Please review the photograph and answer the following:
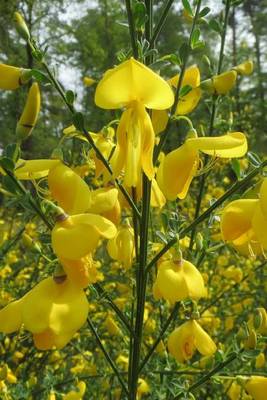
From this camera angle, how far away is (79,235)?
0.80 metres

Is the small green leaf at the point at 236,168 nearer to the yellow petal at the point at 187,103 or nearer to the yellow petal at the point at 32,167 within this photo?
the yellow petal at the point at 187,103

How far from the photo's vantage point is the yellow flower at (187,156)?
929 millimetres

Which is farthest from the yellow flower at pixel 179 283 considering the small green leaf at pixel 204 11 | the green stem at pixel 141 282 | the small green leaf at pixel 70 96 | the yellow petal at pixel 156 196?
the small green leaf at pixel 204 11

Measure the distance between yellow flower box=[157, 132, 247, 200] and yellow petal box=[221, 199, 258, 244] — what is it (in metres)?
0.10

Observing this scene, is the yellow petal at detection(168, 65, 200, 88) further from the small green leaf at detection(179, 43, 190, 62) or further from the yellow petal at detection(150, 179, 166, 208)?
the yellow petal at detection(150, 179, 166, 208)

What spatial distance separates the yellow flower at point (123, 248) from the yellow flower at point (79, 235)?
1.08ft

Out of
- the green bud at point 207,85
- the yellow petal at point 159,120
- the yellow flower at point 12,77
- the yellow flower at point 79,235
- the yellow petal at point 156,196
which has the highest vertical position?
the yellow flower at point 12,77

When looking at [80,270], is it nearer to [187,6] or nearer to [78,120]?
[78,120]

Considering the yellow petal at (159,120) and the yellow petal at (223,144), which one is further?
the yellow petal at (159,120)

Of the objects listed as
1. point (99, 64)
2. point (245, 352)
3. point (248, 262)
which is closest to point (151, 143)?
point (245, 352)

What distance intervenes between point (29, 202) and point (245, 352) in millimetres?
581

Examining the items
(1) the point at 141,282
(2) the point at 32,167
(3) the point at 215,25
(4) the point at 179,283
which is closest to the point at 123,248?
(1) the point at 141,282

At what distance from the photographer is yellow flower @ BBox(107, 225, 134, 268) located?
1.16 meters

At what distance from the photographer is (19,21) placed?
3.55ft
